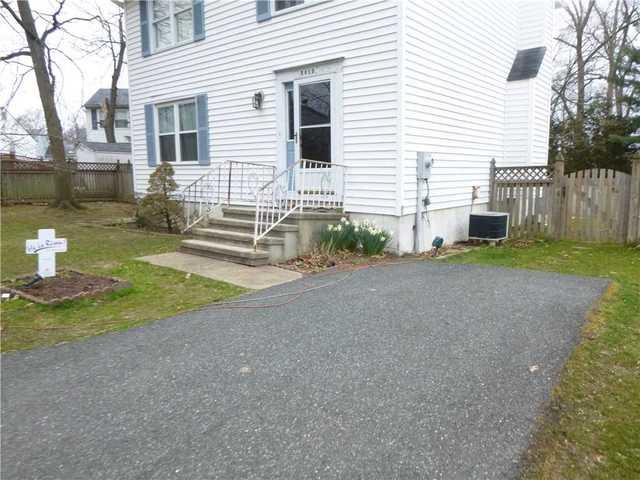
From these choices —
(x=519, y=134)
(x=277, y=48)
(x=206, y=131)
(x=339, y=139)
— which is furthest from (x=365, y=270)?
(x=519, y=134)

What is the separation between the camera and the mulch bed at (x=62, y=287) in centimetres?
471

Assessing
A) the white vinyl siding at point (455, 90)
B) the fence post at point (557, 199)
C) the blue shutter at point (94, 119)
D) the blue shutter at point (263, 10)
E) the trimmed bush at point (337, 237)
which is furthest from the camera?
the blue shutter at point (94, 119)

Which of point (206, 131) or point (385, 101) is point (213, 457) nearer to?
point (385, 101)

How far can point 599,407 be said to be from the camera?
259cm

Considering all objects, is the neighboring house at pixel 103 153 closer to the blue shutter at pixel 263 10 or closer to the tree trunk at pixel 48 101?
the tree trunk at pixel 48 101

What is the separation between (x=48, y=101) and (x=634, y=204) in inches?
590

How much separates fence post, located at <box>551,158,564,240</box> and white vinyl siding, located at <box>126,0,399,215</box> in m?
3.87

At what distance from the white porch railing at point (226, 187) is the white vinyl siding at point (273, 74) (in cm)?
23

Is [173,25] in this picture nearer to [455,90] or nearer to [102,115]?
[455,90]

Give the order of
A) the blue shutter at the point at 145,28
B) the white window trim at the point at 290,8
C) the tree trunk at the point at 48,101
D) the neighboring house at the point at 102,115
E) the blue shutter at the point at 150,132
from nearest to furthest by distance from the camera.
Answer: the white window trim at the point at 290,8 < the blue shutter at the point at 145,28 < the blue shutter at the point at 150,132 < the tree trunk at the point at 48,101 < the neighboring house at the point at 102,115

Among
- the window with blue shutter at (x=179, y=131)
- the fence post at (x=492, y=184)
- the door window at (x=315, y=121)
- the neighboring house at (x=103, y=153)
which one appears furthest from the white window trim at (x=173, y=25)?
the neighboring house at (x=103, y=153)

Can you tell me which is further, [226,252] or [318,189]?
[318,189]

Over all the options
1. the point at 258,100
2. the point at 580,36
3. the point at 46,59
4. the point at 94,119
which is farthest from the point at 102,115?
the point at 580,36

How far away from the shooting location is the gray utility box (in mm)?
8656
